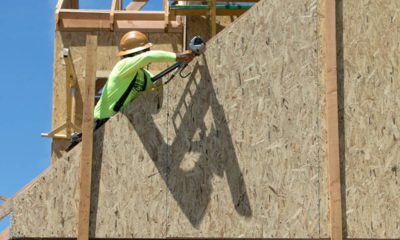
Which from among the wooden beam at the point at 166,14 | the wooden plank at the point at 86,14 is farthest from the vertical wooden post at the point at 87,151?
the wooden plank at the point at 86,14

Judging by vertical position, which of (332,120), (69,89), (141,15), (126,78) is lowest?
(332,120)

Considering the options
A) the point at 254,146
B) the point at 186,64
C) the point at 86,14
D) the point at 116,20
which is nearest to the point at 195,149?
the point at 254,146

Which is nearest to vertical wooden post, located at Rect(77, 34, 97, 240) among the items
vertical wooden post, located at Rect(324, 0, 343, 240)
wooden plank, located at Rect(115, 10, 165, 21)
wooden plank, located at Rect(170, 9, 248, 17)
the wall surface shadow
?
vertical wooden post, located at Rect(324, 0, 343, 240)

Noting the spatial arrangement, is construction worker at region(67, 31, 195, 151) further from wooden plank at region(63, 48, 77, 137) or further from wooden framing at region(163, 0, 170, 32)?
wooden framing at region(163, 0, 170, 32)

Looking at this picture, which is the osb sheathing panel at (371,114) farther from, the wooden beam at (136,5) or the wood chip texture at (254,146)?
the wooden beam at (136,5)

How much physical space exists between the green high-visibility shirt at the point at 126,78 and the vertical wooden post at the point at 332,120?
1.84 metres

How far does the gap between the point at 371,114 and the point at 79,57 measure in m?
7.16

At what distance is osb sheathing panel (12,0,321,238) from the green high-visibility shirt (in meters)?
0.24

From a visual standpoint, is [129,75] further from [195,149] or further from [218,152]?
[218,152]

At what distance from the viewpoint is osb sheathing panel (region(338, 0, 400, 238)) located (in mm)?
9242

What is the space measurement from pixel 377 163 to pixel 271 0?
2.33 m

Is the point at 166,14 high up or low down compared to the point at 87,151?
up

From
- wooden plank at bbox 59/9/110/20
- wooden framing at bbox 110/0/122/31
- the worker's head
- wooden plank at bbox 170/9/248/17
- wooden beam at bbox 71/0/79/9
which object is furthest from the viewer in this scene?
wooden beam at bbox 71/0/79/9

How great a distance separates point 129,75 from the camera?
387 inches
